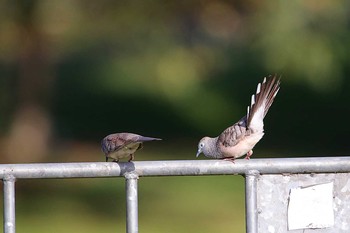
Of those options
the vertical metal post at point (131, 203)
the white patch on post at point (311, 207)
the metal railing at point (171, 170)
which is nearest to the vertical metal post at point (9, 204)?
the metal railing at point (171, 170)

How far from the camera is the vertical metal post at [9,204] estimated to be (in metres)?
3.45

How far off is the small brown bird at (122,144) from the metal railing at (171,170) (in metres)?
0.67

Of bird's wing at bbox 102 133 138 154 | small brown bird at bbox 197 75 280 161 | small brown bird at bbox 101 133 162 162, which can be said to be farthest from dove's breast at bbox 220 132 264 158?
bird's wing at bbox 102 133 138 154

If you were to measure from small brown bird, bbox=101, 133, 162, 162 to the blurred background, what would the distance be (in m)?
6.96

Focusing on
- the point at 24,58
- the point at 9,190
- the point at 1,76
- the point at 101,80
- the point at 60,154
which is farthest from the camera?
the point at 101,80

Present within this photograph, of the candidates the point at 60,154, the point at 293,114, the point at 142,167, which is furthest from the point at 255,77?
the point at 142,167

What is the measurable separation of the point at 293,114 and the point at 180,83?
3.30 meters

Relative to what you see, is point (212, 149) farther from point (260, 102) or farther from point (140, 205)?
point (140, 205)

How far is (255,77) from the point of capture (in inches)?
1021

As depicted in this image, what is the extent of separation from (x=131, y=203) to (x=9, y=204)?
43 cm

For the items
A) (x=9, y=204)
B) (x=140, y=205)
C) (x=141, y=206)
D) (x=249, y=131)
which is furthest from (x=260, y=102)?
(x=140, y=205)

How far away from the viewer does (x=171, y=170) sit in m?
3.49

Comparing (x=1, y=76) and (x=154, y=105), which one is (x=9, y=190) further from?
(x=1, y=76)

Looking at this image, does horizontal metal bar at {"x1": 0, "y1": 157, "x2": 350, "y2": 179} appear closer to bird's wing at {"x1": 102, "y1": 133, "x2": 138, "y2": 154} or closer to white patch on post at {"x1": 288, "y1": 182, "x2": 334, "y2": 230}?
white patch on post at {"x1": 288, "y1": 182, "x2": 334, "y2": 230}
